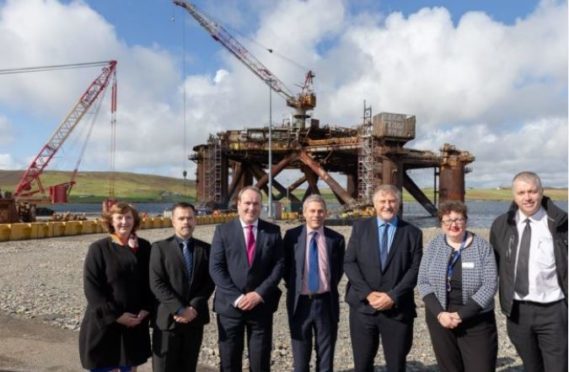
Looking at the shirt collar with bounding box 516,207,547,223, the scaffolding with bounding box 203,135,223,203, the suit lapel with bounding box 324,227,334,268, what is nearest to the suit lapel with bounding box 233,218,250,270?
the suit lapel with bounding box 324,227,334,268

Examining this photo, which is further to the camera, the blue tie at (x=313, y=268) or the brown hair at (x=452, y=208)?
the blue tie at (x=313, y=268)

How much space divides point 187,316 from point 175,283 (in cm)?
35

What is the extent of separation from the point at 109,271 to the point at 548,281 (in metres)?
4.02

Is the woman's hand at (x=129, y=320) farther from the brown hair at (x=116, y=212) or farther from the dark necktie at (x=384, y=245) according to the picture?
the dark necktie at (x=384, y=245)

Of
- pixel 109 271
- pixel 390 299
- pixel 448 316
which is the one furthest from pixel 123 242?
pixel 448 316

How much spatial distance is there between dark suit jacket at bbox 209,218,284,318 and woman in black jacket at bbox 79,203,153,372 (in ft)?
2.35

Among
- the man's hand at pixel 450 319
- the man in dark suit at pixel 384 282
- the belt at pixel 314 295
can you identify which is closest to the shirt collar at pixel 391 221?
the man in dark suit at pixel 384 282

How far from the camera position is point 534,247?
4.66 metres

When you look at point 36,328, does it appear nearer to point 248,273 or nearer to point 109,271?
point 109,271

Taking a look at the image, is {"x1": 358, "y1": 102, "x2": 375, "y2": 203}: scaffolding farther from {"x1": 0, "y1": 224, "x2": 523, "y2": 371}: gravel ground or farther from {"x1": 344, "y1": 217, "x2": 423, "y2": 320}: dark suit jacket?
{"x1": 344, "y1": 217, "x2": 423, "y2": 320}: dark suit jacket

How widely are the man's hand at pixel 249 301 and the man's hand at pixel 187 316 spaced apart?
1.50 ft

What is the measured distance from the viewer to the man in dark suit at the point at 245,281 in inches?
210

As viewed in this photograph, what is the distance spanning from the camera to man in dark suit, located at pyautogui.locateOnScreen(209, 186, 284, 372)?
534 cm

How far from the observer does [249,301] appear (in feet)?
17.3
